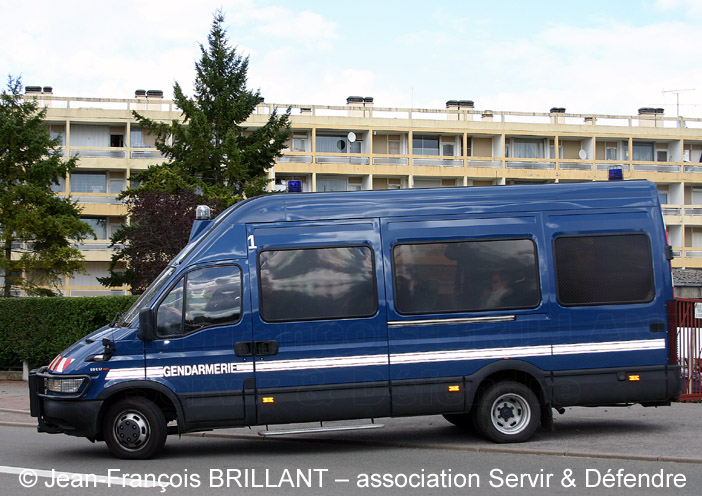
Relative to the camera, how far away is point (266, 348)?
32.2 ft

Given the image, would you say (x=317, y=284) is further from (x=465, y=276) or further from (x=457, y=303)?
(x=465, y=276)

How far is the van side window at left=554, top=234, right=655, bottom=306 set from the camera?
10430 millimetres

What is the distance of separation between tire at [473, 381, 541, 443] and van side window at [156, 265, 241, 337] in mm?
3222

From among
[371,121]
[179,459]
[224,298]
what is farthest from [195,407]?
[371,121]

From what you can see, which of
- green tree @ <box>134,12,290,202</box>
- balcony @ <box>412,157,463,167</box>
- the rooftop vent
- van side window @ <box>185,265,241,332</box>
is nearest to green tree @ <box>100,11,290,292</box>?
green tree @ <box>134,12,290,202</box>

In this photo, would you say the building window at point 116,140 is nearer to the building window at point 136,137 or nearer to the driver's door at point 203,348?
the building window at point 136,137

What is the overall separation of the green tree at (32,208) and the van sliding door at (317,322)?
51.7 feet

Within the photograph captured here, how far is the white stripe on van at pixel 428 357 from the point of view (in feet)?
31.6

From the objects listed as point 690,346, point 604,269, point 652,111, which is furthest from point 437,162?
point 604,269

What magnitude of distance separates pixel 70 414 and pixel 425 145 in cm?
4290

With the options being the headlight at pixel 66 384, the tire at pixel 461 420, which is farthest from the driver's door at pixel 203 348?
the tire at pixel 461 420

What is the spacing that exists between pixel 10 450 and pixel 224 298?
351 centimetres

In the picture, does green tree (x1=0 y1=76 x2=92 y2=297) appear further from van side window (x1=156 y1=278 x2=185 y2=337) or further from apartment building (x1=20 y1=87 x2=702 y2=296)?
apartment building (x1=20 y1=87 x2=702 y2=296)

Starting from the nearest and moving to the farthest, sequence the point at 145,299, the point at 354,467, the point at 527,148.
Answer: the point at 354,467 < the point at 145,299 < the point at 527,148
